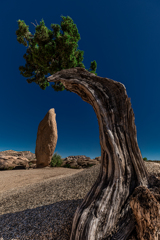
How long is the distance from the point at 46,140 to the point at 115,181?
1139cm

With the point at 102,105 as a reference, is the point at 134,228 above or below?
below

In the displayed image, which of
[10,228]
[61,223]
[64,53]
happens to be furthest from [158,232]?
[64,53]

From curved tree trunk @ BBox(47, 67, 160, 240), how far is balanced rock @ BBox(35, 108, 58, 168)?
415 inches

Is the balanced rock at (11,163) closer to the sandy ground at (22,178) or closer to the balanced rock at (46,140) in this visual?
the balanced rock at (46,140)

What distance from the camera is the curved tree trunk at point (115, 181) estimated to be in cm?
168

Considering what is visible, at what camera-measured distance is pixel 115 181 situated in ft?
6.95

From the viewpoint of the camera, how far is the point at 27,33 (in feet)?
26.2

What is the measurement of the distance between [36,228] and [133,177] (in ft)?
6.57

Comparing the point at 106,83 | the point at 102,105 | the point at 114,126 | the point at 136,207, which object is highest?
the point at 106,83

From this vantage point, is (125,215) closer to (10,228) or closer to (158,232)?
(158,232)

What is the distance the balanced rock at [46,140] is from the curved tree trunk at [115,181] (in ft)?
34.6

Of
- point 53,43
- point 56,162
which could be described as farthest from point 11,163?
point 53,43

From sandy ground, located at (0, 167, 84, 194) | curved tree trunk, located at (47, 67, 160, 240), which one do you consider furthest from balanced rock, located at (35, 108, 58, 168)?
curved tree trunk, located at (47, 67, 160, 240)

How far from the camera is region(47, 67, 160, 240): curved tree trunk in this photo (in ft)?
5.51
